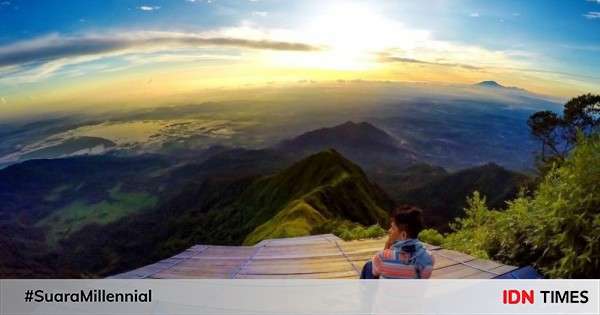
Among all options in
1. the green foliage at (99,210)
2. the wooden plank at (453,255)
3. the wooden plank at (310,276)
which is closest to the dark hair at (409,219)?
the wooden plank at (310,276)

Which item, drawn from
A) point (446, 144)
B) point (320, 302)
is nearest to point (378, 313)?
point (320, 302)

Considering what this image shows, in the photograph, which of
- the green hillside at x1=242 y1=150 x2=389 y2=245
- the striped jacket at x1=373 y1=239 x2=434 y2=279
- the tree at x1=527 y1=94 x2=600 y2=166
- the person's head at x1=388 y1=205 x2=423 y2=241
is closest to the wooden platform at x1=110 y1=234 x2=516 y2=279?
the striped jacket at x1=373 y1=239 x2=434 y2=279

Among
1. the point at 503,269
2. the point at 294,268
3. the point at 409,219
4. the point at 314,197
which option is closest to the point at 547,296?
the point at 503,269

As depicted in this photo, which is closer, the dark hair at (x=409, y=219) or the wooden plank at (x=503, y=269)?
the dark hair at (x=409, y=219)

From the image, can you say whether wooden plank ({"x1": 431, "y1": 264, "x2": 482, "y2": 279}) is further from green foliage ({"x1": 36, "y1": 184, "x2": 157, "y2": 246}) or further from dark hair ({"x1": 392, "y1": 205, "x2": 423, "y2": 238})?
green foliage ({"x1": 36, "y1": 184, "x2": 157, "y2": 246})

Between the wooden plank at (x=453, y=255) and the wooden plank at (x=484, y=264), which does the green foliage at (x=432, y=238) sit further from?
the wooden plank at (x=484, y=264)

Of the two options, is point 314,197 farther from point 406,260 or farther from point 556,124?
point 406,260

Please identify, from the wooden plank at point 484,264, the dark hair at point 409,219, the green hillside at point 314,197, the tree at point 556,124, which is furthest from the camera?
the green hillside at point 314,197

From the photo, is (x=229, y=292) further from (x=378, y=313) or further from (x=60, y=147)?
(x=60, y=147)
